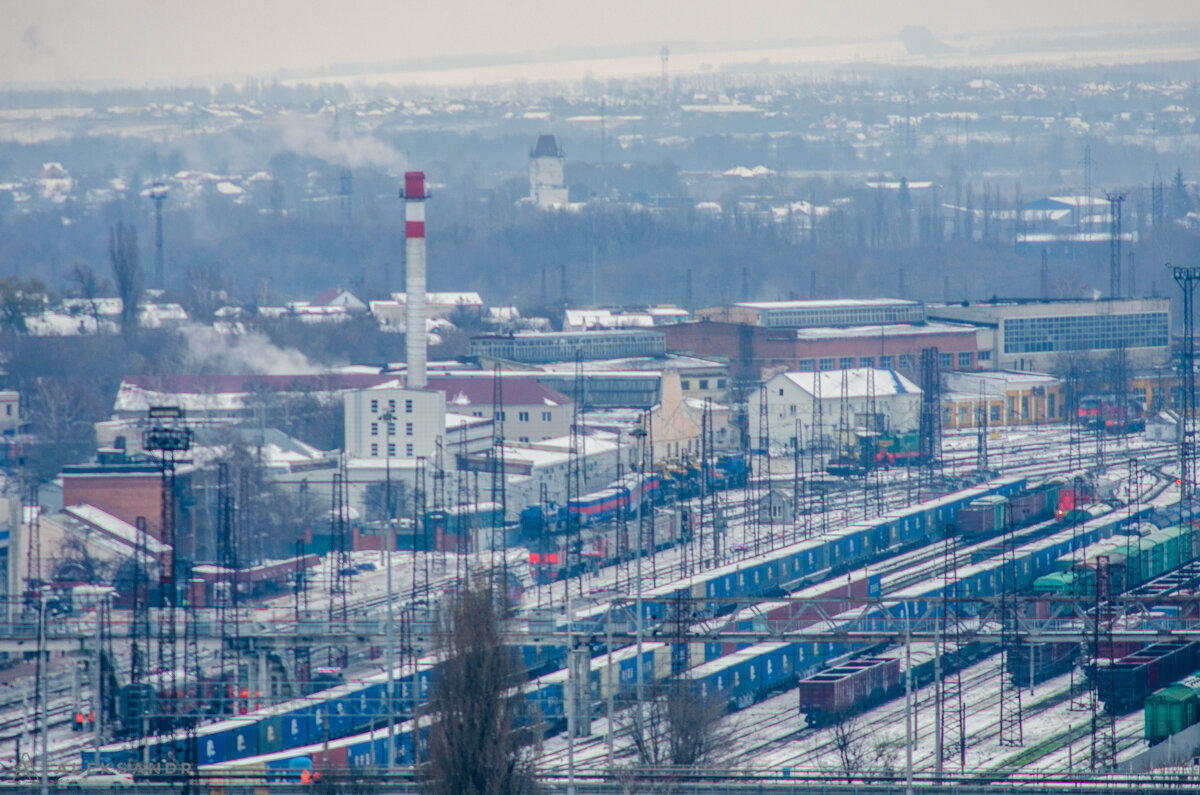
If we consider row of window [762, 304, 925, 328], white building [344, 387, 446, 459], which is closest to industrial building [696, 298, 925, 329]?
row of window [762, 304, 925, 328]

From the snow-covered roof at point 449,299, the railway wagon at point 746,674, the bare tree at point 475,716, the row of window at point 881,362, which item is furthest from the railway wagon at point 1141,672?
the snow-covered roof at point 449,299

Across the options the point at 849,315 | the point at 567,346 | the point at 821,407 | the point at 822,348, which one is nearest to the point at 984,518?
Answer: the point at 821,407

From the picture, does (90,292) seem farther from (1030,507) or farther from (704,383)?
(1030,507)

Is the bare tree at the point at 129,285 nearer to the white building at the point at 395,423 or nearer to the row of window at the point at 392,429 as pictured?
the white building at the point at 395,423

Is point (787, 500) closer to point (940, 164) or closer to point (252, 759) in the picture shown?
point (252, 759)

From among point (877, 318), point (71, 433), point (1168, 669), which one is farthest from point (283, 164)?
point (1168, 669)
